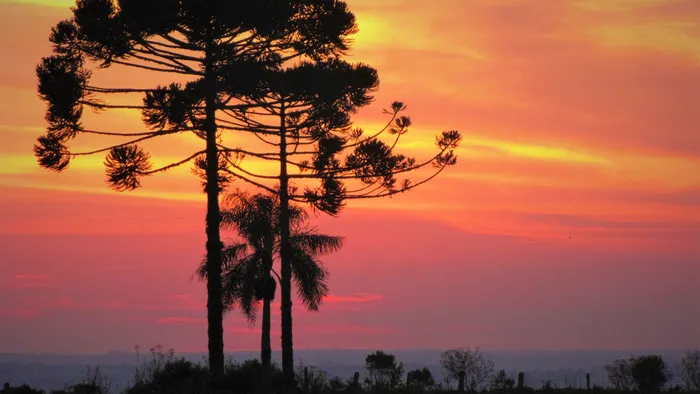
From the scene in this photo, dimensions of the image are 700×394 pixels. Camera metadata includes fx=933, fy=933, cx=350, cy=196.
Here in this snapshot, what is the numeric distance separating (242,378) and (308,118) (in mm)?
12240

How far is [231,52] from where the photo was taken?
1081 inches

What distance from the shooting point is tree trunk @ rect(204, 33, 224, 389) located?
1031 inches

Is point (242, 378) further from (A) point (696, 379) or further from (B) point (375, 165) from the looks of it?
(A) point (696, 379)

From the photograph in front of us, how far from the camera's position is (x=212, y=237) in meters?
26.5

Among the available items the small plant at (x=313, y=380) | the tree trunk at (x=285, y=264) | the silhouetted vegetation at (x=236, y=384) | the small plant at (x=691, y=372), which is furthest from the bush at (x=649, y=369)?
the small plant at (x=313, y=380)

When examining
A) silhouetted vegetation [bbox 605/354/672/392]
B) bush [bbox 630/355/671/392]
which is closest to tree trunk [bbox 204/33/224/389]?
silhouetted vegetation [bbox 605/354/672/392]

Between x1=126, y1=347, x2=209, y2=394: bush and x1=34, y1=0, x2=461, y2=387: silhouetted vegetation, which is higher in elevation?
x1=34, y1=0, x2=461, y2=387: silhouetted vegetation

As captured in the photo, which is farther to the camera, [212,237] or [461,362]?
[461,362]

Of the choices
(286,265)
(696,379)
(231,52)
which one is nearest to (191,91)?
(231,52)

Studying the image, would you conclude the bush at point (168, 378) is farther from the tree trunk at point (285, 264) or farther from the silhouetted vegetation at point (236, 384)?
the tree trunk at point (285, 264)

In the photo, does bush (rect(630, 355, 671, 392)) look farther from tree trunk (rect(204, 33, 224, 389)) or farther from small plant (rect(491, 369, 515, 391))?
tree trunk (rect(204, 33, 224, 389))

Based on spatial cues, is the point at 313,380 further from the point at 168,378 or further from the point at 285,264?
the point at 285,264

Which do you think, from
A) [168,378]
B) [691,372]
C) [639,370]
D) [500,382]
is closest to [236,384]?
[168,378]

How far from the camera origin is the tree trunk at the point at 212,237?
2619cm
